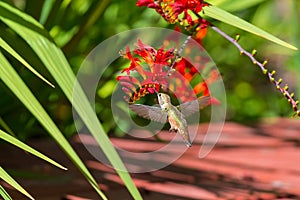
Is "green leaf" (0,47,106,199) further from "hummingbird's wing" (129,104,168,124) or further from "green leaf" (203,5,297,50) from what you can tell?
"green leaf" (203,5,297,50)

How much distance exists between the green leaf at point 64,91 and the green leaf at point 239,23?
18cm

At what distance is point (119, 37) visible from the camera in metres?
1.37

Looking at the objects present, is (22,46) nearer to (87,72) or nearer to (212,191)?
(87,72)

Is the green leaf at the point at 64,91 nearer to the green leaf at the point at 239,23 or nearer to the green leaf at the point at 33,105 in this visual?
the green leaf at the point at 33,105

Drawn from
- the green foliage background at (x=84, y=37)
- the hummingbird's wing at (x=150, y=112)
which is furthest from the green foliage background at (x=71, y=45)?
the hummingbird's wing at (x=150, y=112)

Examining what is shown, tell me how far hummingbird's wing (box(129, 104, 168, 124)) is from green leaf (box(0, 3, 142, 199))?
98 mm

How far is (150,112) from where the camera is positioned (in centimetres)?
72

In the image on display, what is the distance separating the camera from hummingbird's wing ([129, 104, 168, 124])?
72 centimetres

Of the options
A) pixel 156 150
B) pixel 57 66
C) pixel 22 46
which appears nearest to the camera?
pixel 57 66

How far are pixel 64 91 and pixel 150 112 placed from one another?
6.2 inches

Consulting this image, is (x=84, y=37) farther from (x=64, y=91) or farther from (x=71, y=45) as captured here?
(x=64, y=91)

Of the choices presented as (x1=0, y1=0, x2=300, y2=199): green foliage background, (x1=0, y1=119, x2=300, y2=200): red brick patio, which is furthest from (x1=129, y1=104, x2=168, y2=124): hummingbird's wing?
(x1=0, y1=119, x2=300, y2=200): red brick patio

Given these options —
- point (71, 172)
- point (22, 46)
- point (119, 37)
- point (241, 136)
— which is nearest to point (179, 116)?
point (22, 46)

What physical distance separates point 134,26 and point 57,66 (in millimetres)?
586
